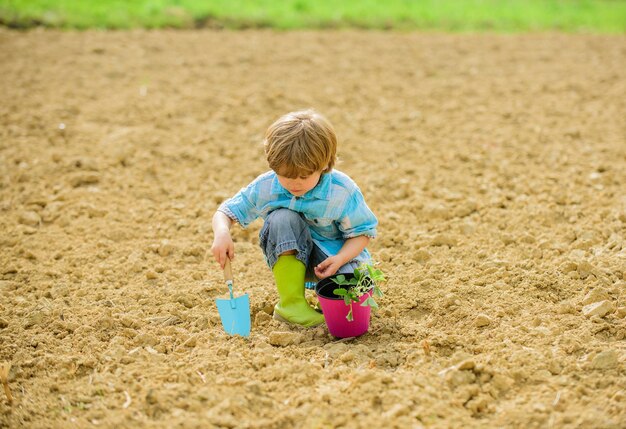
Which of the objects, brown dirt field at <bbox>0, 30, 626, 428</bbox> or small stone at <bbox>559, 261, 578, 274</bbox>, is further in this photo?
small stone at <bbox>559, 261, 578, 274</bbox>

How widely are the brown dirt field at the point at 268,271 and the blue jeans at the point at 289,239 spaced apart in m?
0.30

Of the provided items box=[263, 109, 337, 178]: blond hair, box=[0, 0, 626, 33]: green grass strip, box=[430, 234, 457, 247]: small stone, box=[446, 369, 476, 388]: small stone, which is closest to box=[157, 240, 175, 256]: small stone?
box=[263, 109, 337, 178]: blond hair

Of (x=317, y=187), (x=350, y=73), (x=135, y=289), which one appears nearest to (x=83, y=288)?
(x=135, y=289)

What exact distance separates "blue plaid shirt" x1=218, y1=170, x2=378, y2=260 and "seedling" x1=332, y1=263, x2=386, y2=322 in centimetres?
A: 19

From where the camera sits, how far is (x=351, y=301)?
9.39 ft

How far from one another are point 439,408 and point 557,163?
9.68 ft

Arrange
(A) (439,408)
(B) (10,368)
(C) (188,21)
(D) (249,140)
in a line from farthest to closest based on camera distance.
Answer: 1. (C) (188,21)
2. (D) (249,140)
3. (B) (10,368)
4. (A) (439,408)

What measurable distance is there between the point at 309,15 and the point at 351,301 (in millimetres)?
7333

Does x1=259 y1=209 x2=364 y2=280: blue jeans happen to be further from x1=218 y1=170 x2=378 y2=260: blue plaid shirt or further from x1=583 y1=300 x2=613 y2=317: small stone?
x1=583 y1=300 x2=613 y2=317: small stone

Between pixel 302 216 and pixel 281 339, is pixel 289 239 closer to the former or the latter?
pixel 302 216

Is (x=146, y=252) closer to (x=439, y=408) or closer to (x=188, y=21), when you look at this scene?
(x=439, y=408)

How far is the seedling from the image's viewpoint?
285 centimetres

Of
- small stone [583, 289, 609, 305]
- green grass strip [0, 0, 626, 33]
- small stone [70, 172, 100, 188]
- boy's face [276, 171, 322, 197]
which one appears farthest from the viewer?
green grass strip [0, 0, 626, 33]

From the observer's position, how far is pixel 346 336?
2.98m
